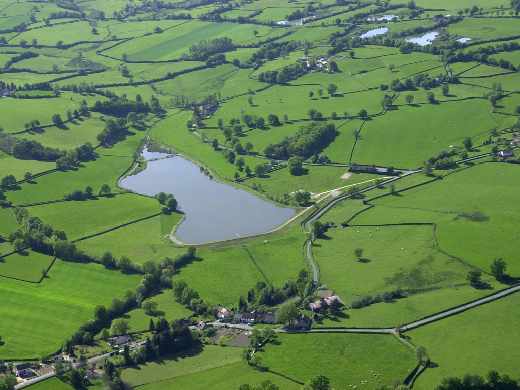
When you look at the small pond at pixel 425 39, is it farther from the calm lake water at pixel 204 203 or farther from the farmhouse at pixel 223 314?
the farmhouse at pixel 223 314

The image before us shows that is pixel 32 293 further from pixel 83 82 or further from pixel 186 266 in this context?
pixel 83 82

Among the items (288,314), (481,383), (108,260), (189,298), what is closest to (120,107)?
(108,260)

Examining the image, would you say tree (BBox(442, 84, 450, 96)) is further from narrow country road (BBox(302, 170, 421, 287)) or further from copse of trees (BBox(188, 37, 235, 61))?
copse of trees (BBox(188, 37, 235, 61))

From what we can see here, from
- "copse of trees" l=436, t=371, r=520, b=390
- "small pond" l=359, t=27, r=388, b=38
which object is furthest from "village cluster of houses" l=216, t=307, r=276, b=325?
"small pond" l=359, t=27, r=388, b=38

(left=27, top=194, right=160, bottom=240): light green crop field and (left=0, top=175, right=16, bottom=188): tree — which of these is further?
(left=0, top=175, right=16, bottom=188): tree

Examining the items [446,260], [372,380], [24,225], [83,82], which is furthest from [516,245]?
[83,82]
